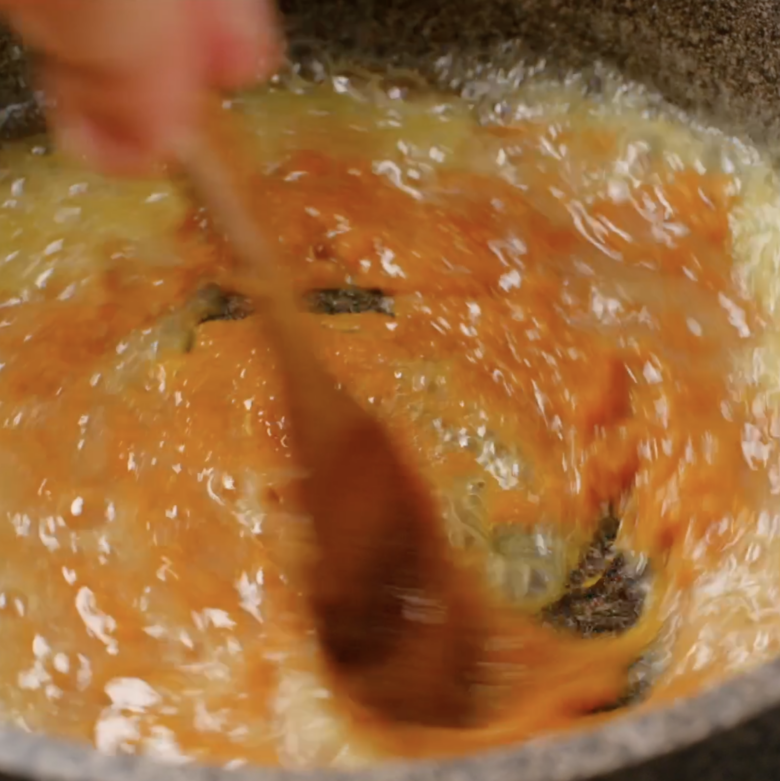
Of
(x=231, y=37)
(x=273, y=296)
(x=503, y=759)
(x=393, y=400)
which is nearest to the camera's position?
(x=503, y=759)

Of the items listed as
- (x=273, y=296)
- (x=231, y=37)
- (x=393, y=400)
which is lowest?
(x=393, y=400)

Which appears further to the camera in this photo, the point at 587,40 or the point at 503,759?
the point at 587,40

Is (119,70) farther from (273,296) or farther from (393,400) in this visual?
(393,400)

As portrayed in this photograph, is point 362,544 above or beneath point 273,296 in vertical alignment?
beneath

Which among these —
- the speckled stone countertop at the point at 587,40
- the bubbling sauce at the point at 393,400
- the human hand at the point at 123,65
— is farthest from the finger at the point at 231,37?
the speckled stone countertop at the point at 587,40

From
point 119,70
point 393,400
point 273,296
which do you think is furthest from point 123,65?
point 393,400

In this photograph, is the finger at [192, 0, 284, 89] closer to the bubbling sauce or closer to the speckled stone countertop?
the bubbling sauce

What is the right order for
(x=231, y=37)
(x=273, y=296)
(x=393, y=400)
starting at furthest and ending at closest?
(x=393, y=400) → (x=273, y=296) → (x=231, y=37)
